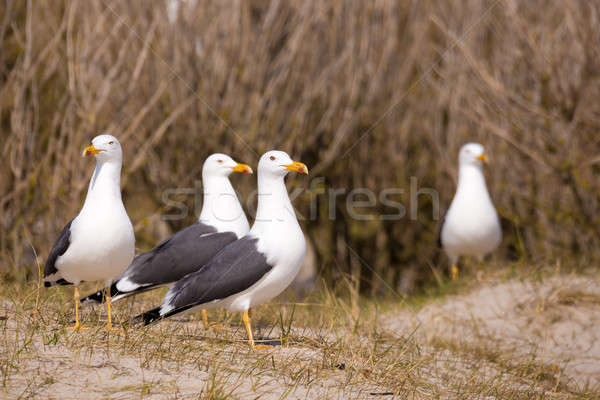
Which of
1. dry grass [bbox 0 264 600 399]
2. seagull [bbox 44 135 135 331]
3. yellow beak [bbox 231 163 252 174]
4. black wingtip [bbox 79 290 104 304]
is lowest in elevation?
dry grass [bbox 0 264 600 399]

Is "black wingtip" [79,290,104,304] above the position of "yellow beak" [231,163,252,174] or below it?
below

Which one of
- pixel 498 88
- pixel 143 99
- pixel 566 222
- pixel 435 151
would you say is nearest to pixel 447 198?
pixel 435 151

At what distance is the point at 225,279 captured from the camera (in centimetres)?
434

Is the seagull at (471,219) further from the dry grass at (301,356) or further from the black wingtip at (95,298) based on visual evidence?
the black wingtip at (95,298)

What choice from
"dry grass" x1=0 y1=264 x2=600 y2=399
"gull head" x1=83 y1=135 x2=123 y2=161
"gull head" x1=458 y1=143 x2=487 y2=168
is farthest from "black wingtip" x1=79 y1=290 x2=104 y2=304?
"gull head" x1=458 y1=143 x2=487 y2=168

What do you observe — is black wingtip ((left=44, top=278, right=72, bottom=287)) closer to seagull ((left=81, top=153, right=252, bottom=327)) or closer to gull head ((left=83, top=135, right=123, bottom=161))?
seagull ((left=81, top=153, right=252, bottom=327))

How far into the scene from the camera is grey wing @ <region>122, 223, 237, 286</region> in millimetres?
5332

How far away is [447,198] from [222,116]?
401cm

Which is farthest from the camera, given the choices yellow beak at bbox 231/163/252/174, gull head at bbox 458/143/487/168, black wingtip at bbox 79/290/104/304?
gull head at bbox 458/143/487/168

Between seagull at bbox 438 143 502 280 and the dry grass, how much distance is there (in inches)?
51.2

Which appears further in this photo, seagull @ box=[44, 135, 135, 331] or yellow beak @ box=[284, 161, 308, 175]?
yellow beak @ box=[284, 161, 308, 175]

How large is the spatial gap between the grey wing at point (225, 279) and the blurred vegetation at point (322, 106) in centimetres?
390

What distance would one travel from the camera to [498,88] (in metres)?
8.27

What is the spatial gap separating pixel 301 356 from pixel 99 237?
140 centimetres
